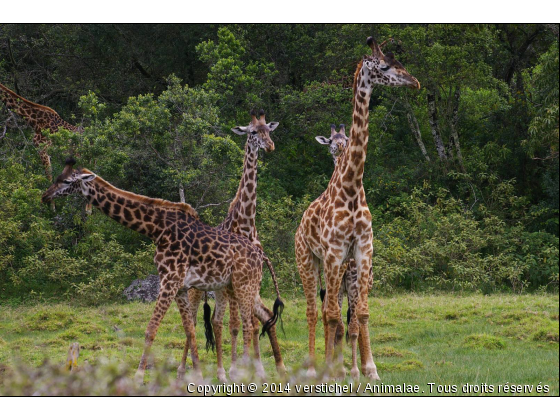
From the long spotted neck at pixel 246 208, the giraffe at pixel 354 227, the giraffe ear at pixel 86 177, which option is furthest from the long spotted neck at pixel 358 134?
the giraffe ear at pixel 86 177

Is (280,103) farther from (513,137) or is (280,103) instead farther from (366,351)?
(366,351)

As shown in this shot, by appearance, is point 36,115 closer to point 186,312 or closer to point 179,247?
point 179,247

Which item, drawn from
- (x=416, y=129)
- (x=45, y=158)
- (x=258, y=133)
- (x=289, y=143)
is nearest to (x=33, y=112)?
(x=45, y=158)

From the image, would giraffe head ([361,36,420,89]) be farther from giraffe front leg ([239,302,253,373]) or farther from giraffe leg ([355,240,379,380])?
giraffe front leg ([239,302,253,373])

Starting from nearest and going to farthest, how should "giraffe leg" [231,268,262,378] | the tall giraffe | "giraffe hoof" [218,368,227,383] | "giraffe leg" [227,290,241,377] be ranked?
"giraffe leg" [231,268,262,378] < "giraffe hoof" [218,368,227,383] < "giraffe leg" [227,290,241,377] < the tall giraffe

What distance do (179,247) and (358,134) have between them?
2539 millimetres

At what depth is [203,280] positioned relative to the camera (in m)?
8.84

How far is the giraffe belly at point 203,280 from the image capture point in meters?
8.75

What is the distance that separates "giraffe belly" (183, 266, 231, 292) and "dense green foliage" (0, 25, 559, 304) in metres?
5.58

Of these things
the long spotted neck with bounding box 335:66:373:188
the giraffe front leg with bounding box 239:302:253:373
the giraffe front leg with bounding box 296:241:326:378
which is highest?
the long spotted neck with bounding box 335:66:373:188

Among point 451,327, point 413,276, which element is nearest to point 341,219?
point 451,327

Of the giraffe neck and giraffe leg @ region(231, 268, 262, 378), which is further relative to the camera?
giraffe leg @ region(231, 268, 262, 378)

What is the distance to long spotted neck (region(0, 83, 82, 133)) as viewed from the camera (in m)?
17.8

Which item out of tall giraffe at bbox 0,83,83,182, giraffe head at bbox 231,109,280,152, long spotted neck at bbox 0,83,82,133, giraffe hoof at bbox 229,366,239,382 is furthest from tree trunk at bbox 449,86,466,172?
giraffe hoof at bbox 229,366,239,382
